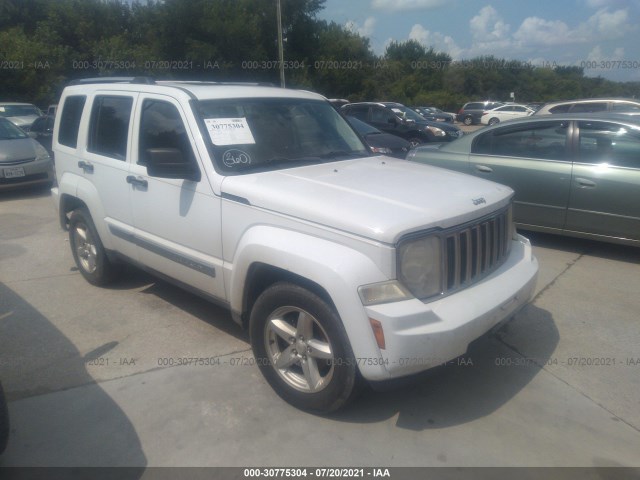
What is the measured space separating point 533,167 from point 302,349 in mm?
4303

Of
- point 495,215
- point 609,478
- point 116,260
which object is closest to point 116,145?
point 116,260

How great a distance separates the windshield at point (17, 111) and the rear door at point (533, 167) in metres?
15.6

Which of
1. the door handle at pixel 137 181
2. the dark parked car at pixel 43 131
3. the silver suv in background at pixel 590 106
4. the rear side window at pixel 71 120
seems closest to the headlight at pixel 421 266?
the door handle at pixel 137 181

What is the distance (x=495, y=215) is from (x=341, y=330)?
1.36m

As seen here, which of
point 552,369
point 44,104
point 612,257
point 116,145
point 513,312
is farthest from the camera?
point 44,104

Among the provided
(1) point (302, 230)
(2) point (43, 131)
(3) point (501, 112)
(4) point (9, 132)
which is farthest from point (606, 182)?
(3) point (501, 112)

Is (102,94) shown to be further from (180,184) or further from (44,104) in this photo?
(44,104)

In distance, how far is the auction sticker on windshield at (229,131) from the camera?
3.87m

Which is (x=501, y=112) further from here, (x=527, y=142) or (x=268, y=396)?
(x=268, y=396)

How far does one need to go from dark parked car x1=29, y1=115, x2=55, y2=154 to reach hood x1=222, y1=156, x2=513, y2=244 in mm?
10644

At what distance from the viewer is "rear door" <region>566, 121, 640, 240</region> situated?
571 centimetres

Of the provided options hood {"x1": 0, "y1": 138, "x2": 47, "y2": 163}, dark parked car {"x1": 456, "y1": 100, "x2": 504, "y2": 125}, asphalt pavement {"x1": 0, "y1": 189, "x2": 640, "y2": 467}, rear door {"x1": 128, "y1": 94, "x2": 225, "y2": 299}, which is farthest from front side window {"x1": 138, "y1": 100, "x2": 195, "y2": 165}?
dark parked car {"x1": 456, "y1": 100, "x2": 504, "y2": 125}

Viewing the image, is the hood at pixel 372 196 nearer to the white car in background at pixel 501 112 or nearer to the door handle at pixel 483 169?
the door handle at pixel 483 169

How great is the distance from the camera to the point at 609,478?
2799 mm
